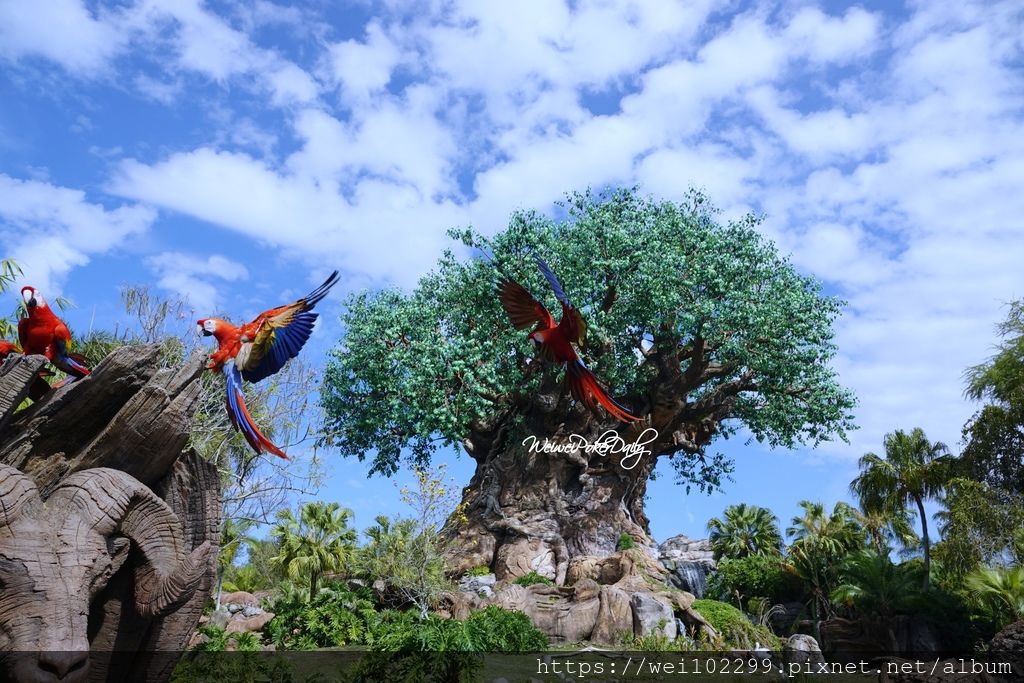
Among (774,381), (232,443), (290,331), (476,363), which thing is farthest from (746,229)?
(290,331)

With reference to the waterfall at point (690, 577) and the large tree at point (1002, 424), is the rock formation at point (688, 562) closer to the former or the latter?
the waterfall at point (690, 577)

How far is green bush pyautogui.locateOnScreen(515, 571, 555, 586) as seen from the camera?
23.0 m

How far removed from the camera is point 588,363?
954 inches

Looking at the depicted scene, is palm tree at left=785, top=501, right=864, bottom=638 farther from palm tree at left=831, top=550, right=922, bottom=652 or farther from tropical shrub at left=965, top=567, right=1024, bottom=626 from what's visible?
tropical shrub at left=965, top=567, right=1024, bottom=626

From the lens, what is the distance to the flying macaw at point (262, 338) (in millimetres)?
8258

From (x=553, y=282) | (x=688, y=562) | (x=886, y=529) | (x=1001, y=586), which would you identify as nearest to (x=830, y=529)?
(x=886, y=529)

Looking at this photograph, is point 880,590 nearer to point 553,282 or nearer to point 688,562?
point 688,562

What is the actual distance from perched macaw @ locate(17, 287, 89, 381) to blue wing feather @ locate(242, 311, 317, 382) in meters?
1.79

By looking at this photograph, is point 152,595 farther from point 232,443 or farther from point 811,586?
point 811,586

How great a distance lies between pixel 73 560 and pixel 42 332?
2.39 m

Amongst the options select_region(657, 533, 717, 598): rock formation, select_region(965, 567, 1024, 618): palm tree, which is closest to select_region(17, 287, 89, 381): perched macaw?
select_region(965, 567, 1024, 618): palm tree

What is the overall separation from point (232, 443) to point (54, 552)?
744 inches

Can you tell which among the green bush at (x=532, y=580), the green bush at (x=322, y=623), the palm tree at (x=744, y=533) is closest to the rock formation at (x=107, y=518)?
the green bush at (x=322, y=623)

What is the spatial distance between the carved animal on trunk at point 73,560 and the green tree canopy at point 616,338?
16.7m
